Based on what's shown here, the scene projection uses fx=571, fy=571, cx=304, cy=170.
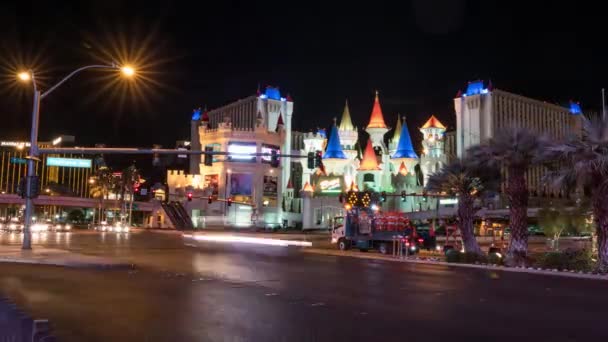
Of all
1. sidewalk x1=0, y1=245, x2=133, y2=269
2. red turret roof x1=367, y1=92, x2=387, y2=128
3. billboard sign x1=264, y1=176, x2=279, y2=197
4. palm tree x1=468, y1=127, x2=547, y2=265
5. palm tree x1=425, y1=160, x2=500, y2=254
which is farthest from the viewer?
red turret roof x1=367, y1=92, x2=387, y2=128

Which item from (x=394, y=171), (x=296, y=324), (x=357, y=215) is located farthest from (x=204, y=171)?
(x=296, y=324)

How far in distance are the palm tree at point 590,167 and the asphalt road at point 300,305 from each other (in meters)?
3.49

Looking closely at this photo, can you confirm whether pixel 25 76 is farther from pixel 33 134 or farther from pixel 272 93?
pixel 272 93

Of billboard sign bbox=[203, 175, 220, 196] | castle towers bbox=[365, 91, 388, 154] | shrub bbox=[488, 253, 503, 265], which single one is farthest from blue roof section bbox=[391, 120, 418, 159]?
shrub bbox=[488, 253, 503, 265]

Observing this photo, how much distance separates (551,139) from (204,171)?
69758 mm

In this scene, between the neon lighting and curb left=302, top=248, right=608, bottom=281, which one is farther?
the neon lighting

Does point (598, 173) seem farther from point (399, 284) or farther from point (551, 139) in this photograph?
point (399, 284)

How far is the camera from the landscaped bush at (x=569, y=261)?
846 inches

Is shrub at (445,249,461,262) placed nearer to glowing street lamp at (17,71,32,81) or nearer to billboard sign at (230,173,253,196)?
glowing street lamp at (17,71,32,81)

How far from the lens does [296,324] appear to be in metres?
9.48

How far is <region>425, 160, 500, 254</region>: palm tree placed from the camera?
89.6 ft

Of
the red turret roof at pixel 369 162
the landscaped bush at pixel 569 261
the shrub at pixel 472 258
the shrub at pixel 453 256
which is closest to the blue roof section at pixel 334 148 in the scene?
the red turret roof at pixel 369 162

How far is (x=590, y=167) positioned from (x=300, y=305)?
44.9 ft

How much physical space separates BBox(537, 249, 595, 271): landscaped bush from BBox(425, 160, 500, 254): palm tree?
181 inches
